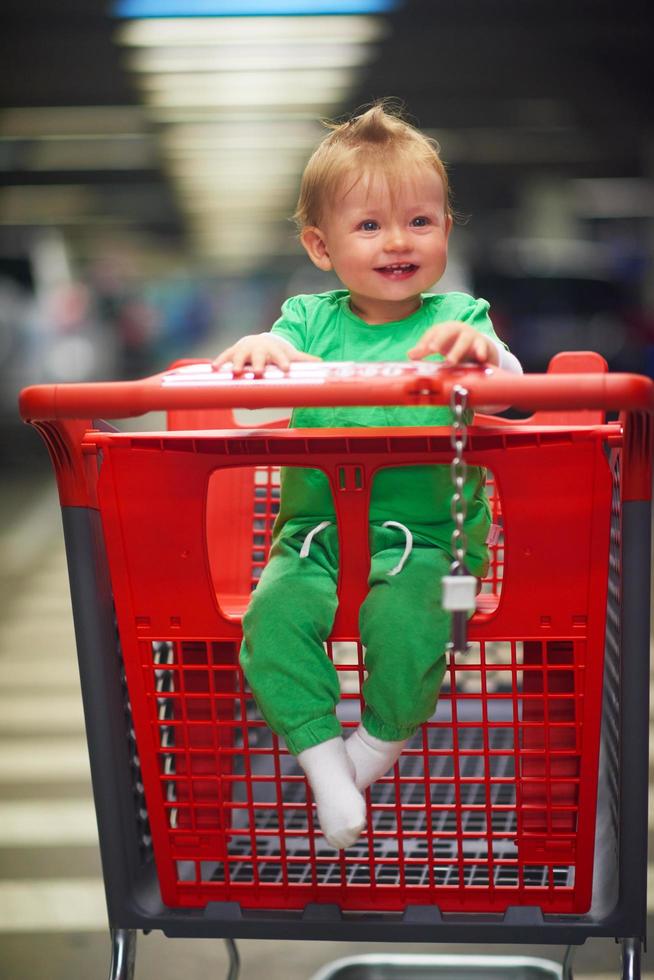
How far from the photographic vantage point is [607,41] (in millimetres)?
10789

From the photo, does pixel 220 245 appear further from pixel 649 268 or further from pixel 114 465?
pixel 114 465

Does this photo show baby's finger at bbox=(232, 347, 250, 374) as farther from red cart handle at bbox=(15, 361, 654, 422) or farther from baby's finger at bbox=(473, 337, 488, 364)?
baby's finger at bbox=(473, 337, 488, 364)

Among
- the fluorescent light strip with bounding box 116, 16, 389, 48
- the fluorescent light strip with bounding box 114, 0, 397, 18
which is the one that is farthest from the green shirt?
the fluorescent light strip with bounding box 116, 16, 389, 48

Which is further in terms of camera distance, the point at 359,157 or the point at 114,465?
the point at 359,157

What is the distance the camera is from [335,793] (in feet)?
4.29

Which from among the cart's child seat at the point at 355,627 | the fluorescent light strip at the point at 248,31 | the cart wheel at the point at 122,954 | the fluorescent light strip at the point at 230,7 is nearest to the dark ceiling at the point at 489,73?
the fluorescent light strip at the point at 248,31

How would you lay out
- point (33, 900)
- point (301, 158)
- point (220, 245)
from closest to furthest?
point (33, 900) < point (301, 158) < point (220, 245)

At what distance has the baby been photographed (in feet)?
4.27

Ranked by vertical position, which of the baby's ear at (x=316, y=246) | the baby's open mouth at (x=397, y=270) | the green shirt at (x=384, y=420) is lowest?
the green shirt at (x=384, y=420)

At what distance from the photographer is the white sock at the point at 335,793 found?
130 centimetres

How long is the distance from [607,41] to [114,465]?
10574mm

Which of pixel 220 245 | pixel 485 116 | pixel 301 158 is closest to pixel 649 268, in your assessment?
pixel 485 116

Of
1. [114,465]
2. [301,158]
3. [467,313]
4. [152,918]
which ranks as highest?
[301,158]

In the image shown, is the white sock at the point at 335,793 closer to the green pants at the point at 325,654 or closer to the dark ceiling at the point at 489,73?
the green pants at the point at 325,654
